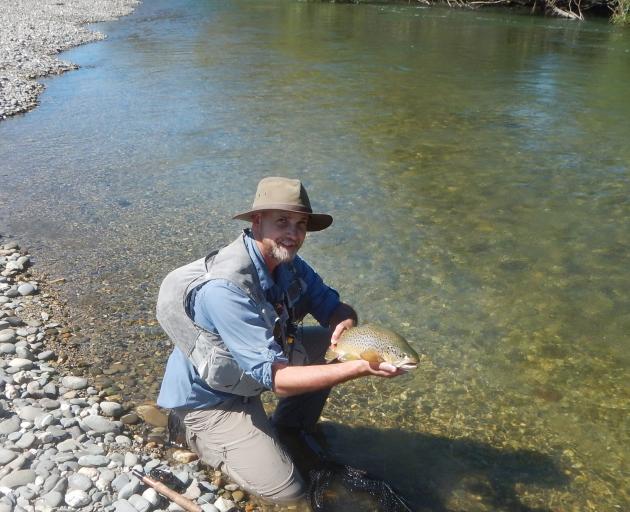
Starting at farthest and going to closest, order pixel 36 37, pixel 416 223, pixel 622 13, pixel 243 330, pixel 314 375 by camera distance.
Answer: pixel 622 13 < pixel 36 37 < pixel 416 223 < pixel 243 330 < pixel 314 375

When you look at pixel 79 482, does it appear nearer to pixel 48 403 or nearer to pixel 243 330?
pixel 48 403

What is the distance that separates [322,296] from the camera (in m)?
4.72

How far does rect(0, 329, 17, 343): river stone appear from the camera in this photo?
5855 mm

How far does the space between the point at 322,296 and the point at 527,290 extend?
3.66 m

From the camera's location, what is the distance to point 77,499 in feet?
12.8

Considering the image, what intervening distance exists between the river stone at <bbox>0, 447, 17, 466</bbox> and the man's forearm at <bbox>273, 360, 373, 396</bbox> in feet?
5.99

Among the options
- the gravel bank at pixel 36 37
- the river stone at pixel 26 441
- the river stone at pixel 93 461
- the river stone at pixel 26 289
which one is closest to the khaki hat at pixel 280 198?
the river stone at pixel 93 461

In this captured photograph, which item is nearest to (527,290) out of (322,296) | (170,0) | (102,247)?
(322,296)

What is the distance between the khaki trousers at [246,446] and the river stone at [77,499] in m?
0.81

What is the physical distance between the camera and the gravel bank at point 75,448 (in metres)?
3.97

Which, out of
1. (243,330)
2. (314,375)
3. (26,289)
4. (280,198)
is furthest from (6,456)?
(26,289)

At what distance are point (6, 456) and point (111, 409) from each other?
95 centimetres

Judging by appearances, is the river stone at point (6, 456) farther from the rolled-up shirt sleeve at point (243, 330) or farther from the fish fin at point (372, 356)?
the fish fin at point (372, 356)

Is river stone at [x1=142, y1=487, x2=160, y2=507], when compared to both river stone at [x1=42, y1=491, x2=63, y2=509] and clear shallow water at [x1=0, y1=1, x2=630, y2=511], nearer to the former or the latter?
river stone at [x1=42, y1=491, x2=63, y2=509]
